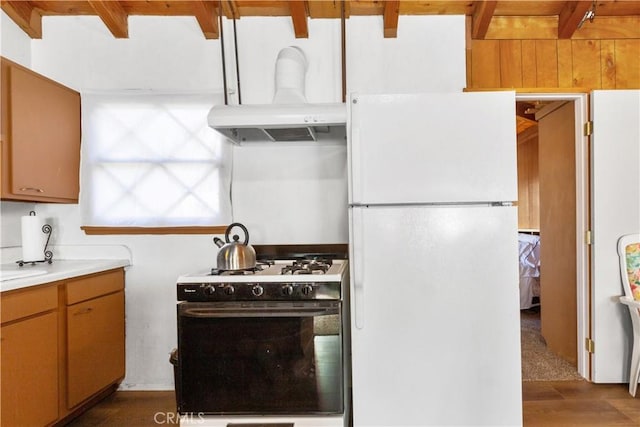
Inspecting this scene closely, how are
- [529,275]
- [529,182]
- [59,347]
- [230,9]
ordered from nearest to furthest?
[59,347] → [230,9] → [529,275] → [529,182]

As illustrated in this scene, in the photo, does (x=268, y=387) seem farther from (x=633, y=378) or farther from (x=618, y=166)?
(x=618, y=166)

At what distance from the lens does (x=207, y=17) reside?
8.18ft

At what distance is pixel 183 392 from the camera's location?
183 centimetres

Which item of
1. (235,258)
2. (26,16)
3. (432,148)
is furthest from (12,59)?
(432,148)

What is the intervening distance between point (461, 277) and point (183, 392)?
1.41 metres

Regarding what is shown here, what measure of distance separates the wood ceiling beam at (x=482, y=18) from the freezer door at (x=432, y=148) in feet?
3.22

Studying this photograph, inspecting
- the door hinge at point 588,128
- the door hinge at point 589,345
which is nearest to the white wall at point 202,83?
the door hinge at point 588,128

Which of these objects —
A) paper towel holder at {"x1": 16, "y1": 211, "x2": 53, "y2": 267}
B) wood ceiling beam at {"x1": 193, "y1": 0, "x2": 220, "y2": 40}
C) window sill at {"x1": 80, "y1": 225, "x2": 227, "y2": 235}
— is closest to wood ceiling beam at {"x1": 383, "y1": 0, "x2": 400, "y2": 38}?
wood ceiling beam at {"x1": 193, "y1": 0, "x2": 220, "y2": 40}

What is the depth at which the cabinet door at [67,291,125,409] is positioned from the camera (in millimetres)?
2113

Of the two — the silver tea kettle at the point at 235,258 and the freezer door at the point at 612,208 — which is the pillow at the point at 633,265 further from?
the silver tea kettle at the point at 235,258

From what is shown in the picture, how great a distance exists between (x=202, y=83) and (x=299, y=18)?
30.8 inches

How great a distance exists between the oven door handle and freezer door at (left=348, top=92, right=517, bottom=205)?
540 millimetres

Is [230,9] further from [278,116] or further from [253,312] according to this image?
[253,312]

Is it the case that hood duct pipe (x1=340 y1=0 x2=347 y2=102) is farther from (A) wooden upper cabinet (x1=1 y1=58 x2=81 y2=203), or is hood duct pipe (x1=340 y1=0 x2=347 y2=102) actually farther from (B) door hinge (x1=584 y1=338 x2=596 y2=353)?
(B) door hinge (x1=584 y1=338 x2=596 y2=353)
